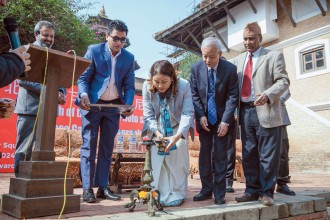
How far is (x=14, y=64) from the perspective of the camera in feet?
6.03

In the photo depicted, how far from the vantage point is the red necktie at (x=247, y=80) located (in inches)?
129

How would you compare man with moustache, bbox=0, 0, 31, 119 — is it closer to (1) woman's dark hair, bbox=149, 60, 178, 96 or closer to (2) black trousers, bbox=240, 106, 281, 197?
(1) woman's dark hair, bbox=149, 60, 178, 96

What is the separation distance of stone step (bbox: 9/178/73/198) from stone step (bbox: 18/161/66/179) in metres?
0.05

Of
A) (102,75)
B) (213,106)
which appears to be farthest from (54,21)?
(213,106)

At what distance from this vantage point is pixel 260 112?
3068mm

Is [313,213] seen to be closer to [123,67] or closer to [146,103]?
[146,103]

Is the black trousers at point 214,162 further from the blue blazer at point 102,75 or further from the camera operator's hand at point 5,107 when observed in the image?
the camera operator's hand at point 5,107

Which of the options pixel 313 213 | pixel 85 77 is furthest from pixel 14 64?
pixel 313 213

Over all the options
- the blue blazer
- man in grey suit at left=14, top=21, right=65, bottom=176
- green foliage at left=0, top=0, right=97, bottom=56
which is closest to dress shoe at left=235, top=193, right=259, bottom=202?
the blue blazer

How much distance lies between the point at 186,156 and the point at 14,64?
1.96 metres

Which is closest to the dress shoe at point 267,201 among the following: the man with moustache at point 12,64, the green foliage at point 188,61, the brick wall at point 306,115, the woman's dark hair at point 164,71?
the woman's dark hair at point 164,71

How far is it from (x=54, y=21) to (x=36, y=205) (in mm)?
9826

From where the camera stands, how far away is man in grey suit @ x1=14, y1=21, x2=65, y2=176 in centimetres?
305

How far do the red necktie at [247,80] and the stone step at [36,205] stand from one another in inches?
81.8
